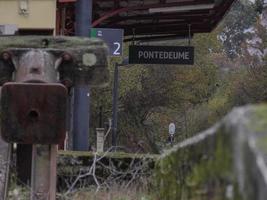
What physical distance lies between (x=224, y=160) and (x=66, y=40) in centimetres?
422

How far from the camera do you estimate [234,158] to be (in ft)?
7.86

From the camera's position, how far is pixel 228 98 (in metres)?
51.1

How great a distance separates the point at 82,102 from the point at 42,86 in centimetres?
856

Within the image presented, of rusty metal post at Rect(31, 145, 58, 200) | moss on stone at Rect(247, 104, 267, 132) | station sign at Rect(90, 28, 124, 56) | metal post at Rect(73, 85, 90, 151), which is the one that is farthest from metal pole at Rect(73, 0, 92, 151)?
moss on stone at Rect(247, 104, 267, 132)

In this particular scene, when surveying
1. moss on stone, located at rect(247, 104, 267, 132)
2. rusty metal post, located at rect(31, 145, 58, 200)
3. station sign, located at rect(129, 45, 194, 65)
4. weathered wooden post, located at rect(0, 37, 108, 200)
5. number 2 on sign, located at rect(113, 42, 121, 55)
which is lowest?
rusty metal post, located at rect(31, 145, 58, 200)

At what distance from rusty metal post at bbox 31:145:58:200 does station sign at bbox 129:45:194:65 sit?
10.7m

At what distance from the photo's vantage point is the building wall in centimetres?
1440

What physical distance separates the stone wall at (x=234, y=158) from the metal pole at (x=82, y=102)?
424 inches

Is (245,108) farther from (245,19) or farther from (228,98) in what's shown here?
(245,19)

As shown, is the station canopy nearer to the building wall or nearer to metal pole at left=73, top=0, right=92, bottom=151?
the building wall

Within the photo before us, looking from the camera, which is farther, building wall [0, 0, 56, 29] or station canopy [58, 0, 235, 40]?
station canopy [58, 0, 235, 40]

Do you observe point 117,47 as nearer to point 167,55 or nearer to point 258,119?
point 167,55

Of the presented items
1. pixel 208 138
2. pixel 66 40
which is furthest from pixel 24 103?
pixel 208 138

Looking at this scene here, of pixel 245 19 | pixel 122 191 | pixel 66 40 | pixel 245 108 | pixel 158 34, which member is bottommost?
pixel 122 191
